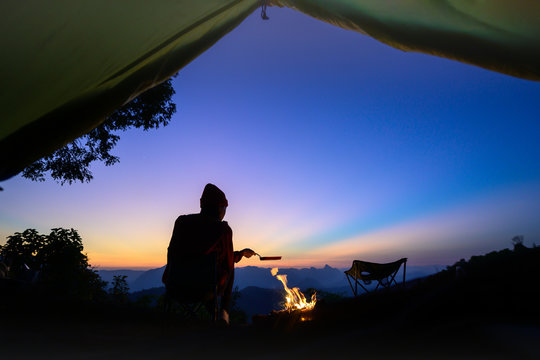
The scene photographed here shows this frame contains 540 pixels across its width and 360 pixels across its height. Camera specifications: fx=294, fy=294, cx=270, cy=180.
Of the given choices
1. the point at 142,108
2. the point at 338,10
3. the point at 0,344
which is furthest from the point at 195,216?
the point at 142,108

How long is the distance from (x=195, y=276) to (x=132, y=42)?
2.06m

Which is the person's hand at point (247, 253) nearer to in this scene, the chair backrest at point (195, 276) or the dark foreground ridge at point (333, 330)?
the chair backrest at point (195, 276)

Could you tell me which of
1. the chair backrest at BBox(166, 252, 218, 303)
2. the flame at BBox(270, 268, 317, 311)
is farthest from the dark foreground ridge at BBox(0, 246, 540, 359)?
the flame at BBox(270, 268, 317, 311)

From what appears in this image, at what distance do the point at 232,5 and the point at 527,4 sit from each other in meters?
1.78

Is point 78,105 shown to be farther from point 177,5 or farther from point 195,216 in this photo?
point 195,216

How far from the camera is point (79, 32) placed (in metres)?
1.93

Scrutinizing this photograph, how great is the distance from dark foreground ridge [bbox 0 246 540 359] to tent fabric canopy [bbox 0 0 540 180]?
1071 millimetres

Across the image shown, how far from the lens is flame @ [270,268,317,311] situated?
13.6ft

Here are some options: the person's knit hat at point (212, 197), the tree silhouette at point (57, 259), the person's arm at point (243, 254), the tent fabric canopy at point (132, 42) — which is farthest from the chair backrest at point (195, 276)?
the tree silhouette at point (57, 259)

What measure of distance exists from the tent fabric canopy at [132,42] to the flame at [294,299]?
3.32 m

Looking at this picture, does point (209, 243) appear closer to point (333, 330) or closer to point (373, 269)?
point (333, 330)

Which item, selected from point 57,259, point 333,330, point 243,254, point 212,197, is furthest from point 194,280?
point 57,259

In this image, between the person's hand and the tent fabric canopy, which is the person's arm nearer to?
the person's hand

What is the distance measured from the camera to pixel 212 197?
12.0ft
